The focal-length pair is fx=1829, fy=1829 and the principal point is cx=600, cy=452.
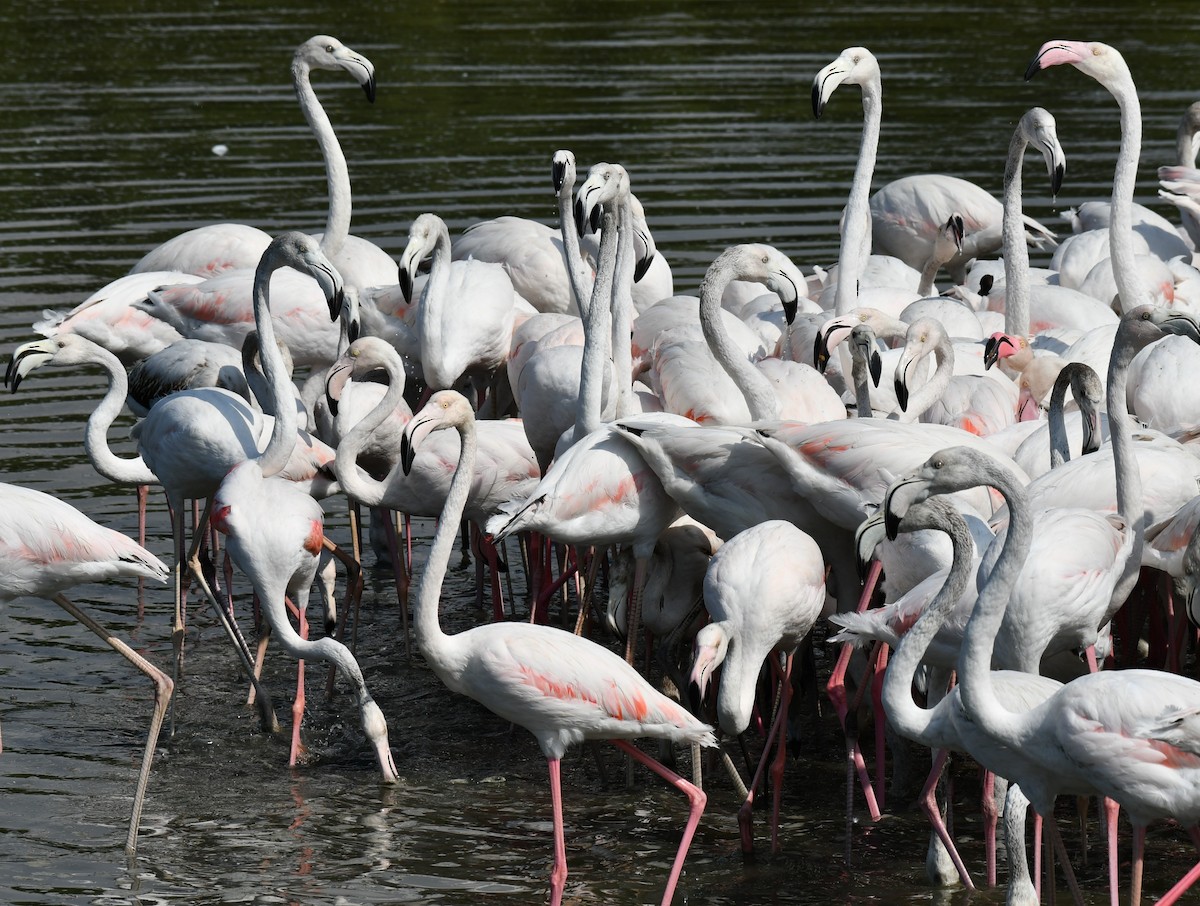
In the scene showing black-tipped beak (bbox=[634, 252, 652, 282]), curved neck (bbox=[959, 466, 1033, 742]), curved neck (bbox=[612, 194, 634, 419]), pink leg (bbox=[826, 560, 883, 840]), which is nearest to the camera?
curved neck (bbox=[959, 466, 1033, 742])

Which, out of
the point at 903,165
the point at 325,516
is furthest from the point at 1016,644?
the point at 903,165

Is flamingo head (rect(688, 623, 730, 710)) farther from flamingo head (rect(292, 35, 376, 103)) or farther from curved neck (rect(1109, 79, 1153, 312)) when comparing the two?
flamingo head (rect(292, 35, 376, 103))

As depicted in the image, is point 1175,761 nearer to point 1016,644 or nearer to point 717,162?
point 1016,644

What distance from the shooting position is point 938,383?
7.04m

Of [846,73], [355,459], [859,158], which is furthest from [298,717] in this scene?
[846,73]

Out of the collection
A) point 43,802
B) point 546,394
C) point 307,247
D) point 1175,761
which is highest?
point 307,247

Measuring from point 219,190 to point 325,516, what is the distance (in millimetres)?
6018

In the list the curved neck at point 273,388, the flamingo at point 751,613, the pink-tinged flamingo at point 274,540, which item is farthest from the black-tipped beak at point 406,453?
the curved neck at point 273,388

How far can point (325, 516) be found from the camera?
348 inches

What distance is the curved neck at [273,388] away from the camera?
269 inches

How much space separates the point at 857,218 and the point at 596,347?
6.80 feet

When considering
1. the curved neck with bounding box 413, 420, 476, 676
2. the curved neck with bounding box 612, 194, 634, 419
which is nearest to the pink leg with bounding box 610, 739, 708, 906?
the curved neck with bounding box 413, 420, 476, 676

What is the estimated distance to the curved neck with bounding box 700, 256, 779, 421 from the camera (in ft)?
21.9

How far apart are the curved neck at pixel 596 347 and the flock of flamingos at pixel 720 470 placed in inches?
0.6
